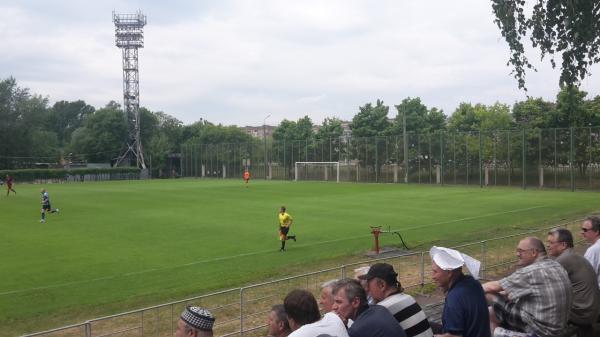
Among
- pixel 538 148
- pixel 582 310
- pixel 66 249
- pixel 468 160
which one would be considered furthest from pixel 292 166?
pixel 582 310

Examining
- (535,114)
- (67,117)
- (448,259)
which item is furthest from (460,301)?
(67,117)

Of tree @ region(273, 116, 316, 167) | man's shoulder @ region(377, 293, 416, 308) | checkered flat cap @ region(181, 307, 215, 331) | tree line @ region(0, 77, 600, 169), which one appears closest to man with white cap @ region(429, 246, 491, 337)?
man's shoulder @ region(377, 293, 416, 308)

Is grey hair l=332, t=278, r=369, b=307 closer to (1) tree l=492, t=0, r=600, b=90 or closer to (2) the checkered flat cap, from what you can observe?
(2) the checkered flat cap

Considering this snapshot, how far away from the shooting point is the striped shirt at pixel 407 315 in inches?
196

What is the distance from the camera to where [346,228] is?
2381 centimetres

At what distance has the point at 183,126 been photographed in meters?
110

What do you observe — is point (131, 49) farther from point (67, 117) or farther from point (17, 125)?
point (67, 117)

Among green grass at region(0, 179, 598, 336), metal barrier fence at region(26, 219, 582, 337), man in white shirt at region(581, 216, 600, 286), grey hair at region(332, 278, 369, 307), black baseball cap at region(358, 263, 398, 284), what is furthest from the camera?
green grass at region(0, 179, 598, 336)

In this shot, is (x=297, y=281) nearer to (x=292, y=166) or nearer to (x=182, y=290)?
(x=182, y=290)

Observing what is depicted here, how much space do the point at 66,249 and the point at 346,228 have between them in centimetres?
1109

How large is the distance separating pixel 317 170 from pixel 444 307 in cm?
6826

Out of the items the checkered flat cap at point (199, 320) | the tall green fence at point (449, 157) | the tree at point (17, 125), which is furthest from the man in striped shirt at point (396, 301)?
the tree at point (17, 125)

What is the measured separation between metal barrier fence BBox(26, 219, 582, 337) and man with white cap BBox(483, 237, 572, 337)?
4495 mm

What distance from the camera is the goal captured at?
235ft
